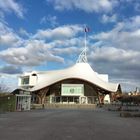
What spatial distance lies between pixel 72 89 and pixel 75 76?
4.19 metres

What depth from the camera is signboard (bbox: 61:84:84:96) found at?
4257 inches

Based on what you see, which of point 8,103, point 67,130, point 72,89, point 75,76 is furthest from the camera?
point 75,76

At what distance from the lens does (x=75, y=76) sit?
358 feet

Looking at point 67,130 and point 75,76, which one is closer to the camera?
point 67,130

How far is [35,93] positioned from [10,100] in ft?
202

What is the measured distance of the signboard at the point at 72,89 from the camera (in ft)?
355

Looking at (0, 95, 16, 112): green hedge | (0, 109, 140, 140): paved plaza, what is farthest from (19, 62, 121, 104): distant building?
(0, 109, 140, 140): paved plaza

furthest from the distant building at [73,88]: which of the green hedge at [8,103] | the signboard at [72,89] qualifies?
the green hedge at [8,103]

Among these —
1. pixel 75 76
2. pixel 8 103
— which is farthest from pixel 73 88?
pixel 8 103

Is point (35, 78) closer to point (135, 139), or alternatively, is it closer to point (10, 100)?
point (10, 100)

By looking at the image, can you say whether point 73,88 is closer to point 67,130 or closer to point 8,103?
point 8,103

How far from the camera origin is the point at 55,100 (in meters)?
113

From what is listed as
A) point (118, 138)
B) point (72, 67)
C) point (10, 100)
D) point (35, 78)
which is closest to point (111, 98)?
point (72, 67)

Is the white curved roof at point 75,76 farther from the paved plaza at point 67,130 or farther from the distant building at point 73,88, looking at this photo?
the paved plaza at point 67,130
